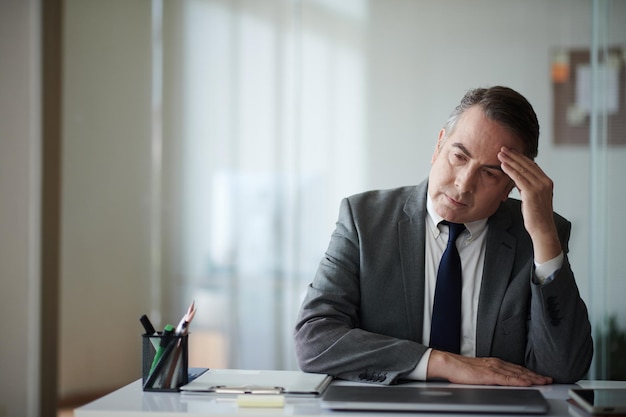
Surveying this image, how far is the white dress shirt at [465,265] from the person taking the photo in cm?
183

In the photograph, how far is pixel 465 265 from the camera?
73.8 inches

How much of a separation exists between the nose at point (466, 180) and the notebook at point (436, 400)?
0.54 meters

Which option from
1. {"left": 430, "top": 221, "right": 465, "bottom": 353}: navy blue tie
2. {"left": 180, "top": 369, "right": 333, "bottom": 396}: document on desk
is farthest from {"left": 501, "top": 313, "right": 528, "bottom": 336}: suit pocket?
{"left": 180, "top": 369, "right": 333, "bottom": 396}: document on desk

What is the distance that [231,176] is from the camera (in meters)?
3.63

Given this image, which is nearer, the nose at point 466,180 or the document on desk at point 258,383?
the document on desk at point 258,383

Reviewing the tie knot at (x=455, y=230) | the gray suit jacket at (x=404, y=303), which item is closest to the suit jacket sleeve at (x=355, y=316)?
the gray suit jacket at (x=404, y=303)

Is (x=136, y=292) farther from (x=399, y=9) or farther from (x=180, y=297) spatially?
(x=399, y=9)

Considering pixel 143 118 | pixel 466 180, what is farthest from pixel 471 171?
pixel 143 118

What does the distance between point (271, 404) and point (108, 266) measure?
8.57ft

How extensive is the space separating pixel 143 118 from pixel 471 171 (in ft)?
7.56

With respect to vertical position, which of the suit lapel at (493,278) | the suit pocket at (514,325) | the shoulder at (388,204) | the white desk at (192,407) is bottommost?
the white desk at (192,407)

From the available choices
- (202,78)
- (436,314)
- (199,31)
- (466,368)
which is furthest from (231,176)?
(466,368)

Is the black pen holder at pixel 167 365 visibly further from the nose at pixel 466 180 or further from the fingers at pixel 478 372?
the nose at pixel 466 180

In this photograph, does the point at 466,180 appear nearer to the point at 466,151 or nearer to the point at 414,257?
the point at 466,151
